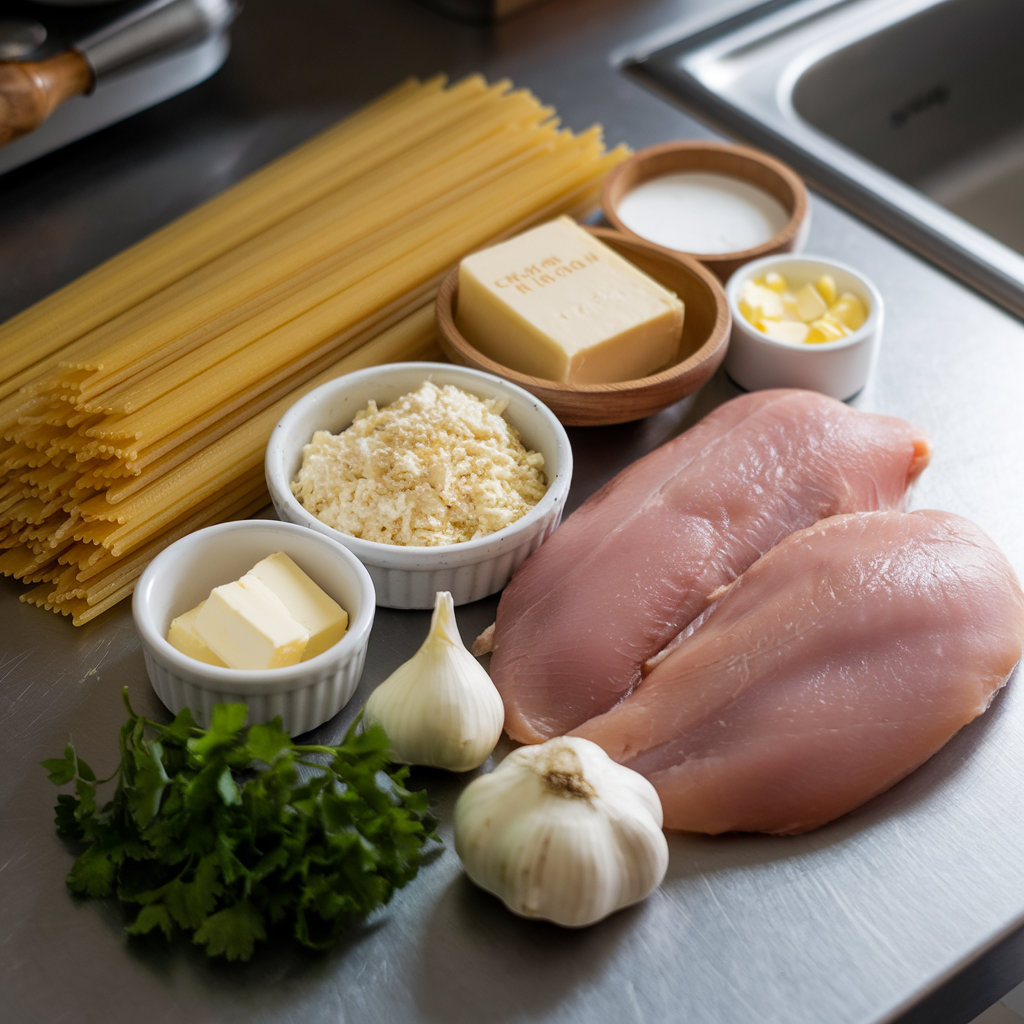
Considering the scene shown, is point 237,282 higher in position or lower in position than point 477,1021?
higher

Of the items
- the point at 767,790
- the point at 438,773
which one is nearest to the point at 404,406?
the point at 438,773

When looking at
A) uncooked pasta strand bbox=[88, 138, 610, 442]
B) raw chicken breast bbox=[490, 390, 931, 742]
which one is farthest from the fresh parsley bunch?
uncooked pasta strand bbox=[88, 138, 610, 442]

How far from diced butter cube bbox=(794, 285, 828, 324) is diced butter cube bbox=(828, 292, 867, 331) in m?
0.01

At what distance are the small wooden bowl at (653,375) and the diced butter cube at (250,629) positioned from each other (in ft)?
1.27

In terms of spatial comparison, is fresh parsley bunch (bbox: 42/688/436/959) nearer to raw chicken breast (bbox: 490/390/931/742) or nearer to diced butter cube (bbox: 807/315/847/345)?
raw chicken breast (bbox: 490/390/931/742)

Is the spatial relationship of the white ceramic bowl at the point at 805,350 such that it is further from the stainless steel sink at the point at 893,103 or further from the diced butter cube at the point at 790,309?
the stainless steel sink at the point at 893,103

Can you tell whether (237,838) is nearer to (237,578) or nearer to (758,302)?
(237,578)

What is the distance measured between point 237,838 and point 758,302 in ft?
2.83

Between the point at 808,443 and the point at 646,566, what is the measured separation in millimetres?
241

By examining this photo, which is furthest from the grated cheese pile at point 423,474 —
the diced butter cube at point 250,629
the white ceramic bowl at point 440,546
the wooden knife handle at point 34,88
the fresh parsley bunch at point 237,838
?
the wooden knife handle at point 34,88

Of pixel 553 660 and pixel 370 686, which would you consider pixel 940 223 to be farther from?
pixel 370 686

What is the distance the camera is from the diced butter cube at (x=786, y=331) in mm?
1339

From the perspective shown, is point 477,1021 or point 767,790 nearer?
point 477,1021

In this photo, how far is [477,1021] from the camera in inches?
33.2
